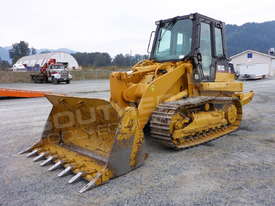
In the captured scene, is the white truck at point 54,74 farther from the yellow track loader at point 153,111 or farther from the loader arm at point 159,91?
the loader arm at point 159,91

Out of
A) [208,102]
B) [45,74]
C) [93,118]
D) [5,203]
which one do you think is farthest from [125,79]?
[45,74]

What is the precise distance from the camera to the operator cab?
5.46 metres

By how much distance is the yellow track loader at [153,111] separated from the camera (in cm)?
372

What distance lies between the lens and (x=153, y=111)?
4.60m

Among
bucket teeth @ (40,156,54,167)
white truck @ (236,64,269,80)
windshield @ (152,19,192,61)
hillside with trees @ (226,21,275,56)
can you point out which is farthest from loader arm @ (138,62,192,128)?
hillside with trees @ (226,21,275,56)

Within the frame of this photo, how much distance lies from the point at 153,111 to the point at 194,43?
1.77 m

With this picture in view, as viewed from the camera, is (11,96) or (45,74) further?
(45,74)

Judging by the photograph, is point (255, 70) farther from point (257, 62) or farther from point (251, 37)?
point (251, 37)

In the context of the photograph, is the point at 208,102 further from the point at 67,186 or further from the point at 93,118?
the point at 67,186

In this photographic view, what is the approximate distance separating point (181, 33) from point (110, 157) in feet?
11.3

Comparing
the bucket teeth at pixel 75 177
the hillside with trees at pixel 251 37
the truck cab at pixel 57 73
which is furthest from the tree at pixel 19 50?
the bucket teeth at pixel 75 177

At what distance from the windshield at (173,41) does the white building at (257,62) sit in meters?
33.2

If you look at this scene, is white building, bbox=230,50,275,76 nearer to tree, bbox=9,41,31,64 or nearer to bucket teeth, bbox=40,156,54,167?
bucket teeth, bbox=40,156,54,167

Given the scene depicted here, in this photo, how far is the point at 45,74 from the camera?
91.0ft
